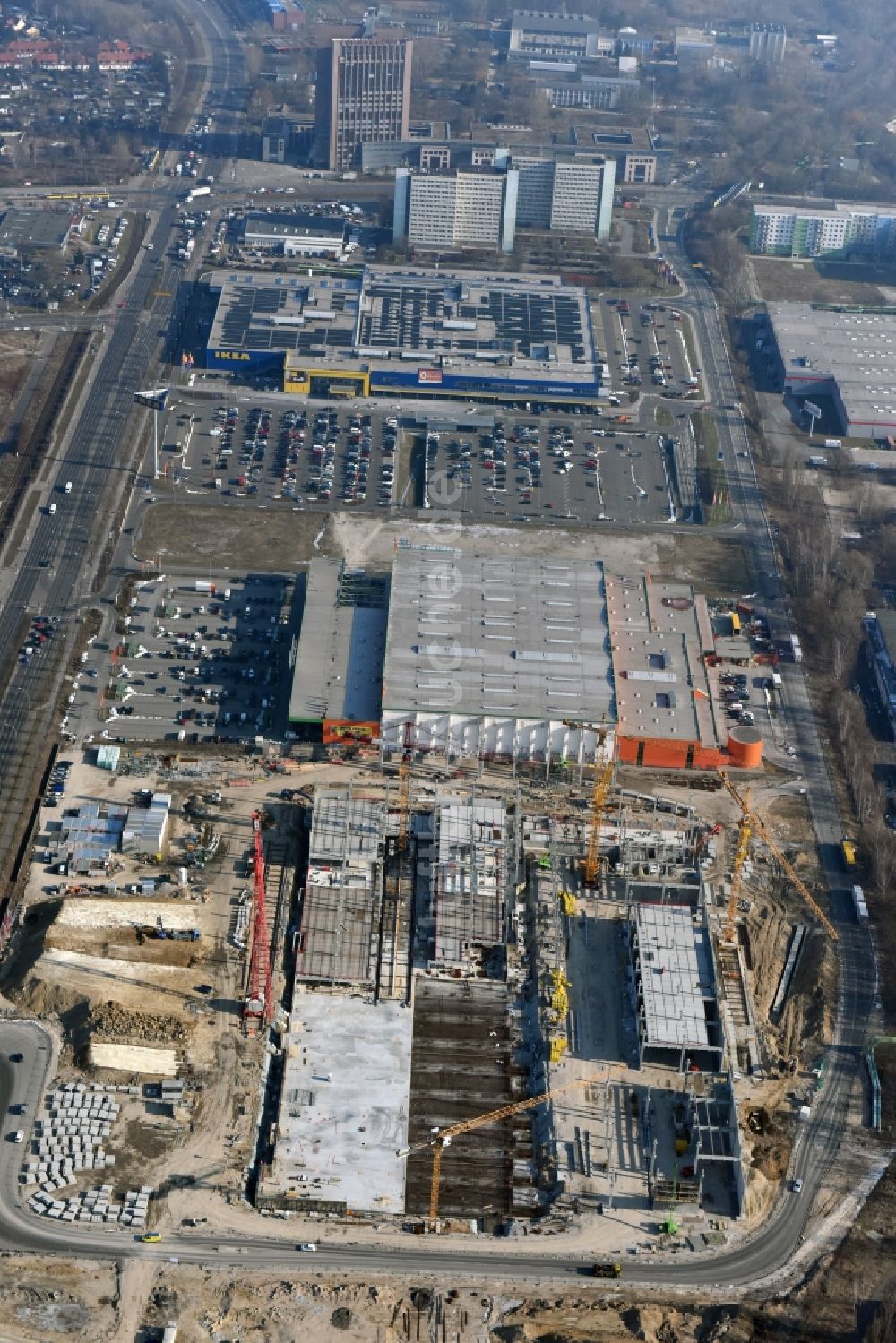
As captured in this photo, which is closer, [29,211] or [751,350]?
[751,350]

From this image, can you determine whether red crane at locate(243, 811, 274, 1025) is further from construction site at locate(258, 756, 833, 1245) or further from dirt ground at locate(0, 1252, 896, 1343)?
dirt ground at locate(0, 1252, 896, 1343)

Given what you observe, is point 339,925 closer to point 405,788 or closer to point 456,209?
point 405,788

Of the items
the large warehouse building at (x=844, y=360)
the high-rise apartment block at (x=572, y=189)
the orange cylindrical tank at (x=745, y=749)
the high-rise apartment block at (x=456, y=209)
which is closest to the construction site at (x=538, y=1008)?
the orange cylindrical tank at (x=745, y=749)

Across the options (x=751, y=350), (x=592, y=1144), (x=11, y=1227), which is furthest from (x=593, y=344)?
(x=11, y=1227)

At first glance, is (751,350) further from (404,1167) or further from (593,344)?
(404,1167)

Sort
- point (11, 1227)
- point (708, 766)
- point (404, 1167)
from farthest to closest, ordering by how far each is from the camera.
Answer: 1. point (708, 766)
2. point (404, 1167)
3. point (11, 1227)
